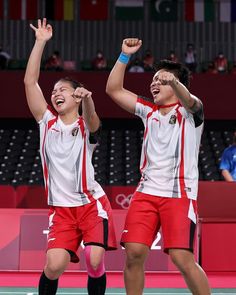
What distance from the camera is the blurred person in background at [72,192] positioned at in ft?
18.7

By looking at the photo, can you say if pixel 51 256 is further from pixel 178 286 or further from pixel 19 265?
pixel 19 265

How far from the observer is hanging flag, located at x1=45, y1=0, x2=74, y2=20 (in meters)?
23.3

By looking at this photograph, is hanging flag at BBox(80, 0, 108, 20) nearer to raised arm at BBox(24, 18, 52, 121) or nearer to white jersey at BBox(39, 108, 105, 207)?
raised arm at BBox(24, 18, 52, 121)

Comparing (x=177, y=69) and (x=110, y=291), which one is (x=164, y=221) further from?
(x=110, y=291)

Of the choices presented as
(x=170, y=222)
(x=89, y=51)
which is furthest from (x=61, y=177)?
(x=89, y=51)

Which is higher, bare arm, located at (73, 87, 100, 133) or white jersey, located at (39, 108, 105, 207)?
bare arm, located at (73, 87, 100, 133)

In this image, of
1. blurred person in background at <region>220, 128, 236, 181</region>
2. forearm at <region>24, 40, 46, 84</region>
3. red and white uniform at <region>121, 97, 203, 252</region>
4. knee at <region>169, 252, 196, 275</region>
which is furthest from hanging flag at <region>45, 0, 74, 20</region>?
knee at <region>169, 252, 196, 275</region>

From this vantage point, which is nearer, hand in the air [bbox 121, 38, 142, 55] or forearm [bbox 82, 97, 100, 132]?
forearm [bbox 82, 97, 100, 132]

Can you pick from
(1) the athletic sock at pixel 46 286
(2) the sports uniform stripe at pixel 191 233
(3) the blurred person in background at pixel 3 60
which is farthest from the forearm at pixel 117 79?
(3) the blurred person in background at pixel 3 60

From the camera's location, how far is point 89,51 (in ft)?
74.9

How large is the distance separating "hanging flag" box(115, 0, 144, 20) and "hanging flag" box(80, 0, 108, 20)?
1.23 feet

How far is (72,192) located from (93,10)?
1828 centimetres

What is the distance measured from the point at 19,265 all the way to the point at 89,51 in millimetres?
14157

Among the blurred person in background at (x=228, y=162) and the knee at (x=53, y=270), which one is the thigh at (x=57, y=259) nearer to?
the knee at (x=53, y=270)
